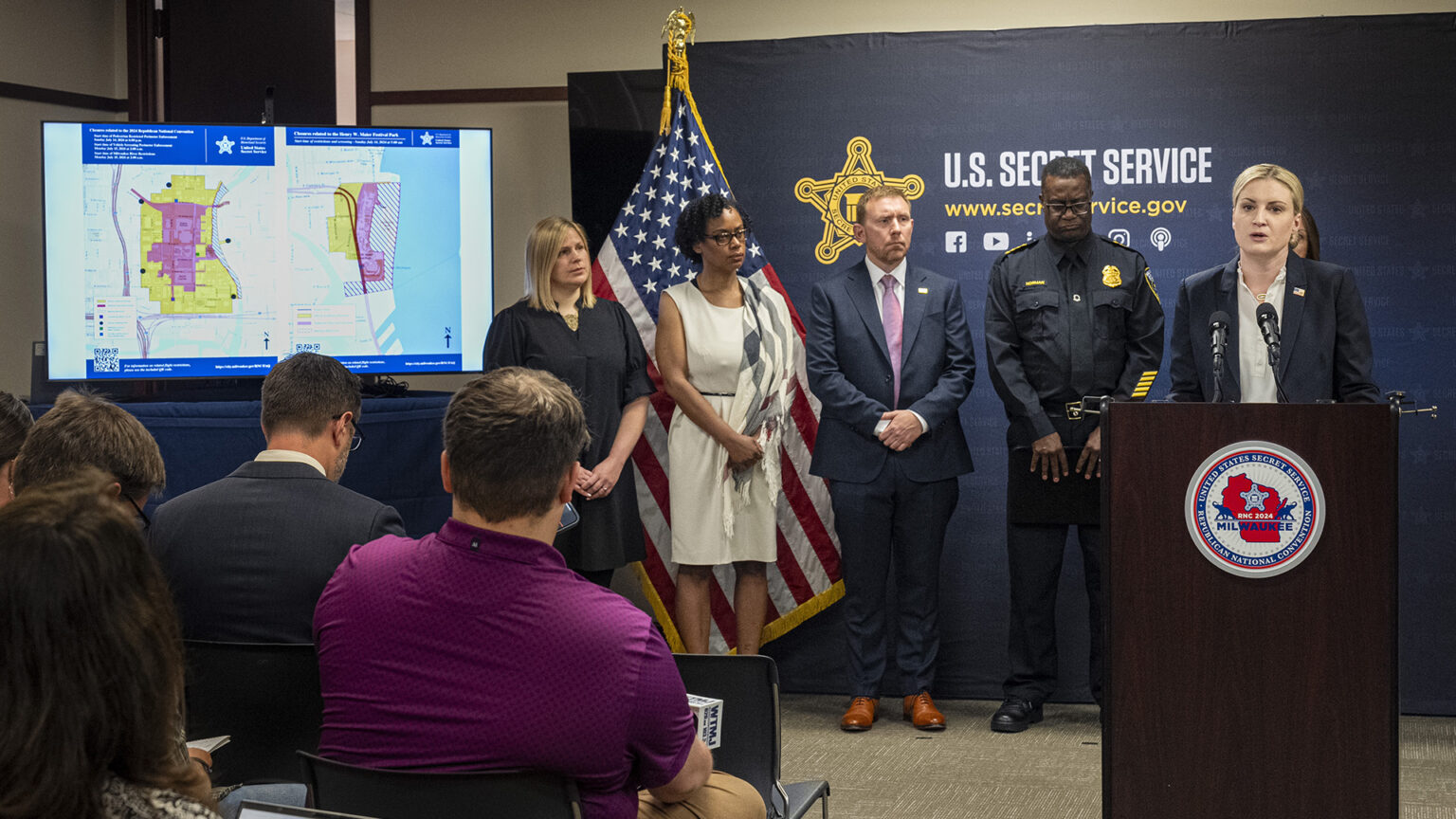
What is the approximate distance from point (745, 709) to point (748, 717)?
15mm

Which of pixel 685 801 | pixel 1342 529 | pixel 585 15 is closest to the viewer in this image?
pixel 685 801

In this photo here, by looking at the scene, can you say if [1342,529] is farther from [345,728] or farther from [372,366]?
[372,366]

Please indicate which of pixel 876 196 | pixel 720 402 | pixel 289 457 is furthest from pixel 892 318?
pixel 289 457

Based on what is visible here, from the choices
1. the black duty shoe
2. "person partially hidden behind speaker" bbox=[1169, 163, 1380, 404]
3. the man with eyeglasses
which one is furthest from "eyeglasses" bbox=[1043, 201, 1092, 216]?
the black duty shoe

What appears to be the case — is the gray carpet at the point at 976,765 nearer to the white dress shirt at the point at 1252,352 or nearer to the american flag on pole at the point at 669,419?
the american flag on pole at the point at 669,419

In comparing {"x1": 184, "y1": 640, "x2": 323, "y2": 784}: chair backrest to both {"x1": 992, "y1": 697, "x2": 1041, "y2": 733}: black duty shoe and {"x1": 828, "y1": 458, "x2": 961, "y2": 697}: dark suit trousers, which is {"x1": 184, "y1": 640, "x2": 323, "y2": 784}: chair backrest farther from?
{"x1": 992, "y1": 697, "x2": 1041, "y2": 733}: black duty shoe

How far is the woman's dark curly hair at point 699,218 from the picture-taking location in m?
4.67

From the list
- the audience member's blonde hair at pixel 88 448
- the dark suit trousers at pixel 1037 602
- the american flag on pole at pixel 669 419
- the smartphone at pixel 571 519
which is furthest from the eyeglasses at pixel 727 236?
the audience member's blonde hair at pixel 88 448

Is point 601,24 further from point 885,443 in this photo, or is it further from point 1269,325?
point 1269,325

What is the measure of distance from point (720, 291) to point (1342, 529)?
2445 millimetres

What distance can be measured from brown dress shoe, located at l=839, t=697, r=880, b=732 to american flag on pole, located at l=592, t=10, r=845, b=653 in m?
0.47

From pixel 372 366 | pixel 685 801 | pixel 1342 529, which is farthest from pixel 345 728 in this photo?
pixel 372 366

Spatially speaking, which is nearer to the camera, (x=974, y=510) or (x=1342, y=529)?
(x=1342, y=529)

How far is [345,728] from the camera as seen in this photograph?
6.20 ft
